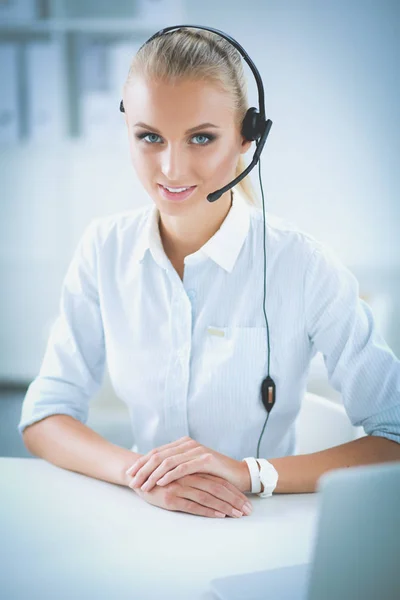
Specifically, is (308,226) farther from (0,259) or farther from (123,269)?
(123,269)

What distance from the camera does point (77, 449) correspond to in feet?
3.99

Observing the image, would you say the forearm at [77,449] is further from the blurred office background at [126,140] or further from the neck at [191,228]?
the blurred office background at [126,140]

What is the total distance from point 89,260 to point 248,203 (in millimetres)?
388

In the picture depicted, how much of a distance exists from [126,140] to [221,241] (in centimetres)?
216

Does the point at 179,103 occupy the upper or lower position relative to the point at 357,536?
upper

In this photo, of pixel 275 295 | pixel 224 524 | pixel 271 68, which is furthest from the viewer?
pixel 271 68

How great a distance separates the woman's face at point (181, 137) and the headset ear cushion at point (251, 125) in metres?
0.02

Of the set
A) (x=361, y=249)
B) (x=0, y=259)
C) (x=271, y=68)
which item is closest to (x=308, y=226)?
(x=361, y=249)

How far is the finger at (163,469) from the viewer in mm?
1064

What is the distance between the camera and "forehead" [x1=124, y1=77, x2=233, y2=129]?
1.17 m

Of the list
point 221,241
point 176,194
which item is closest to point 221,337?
point 221,241

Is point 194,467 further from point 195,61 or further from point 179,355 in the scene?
point 195,61

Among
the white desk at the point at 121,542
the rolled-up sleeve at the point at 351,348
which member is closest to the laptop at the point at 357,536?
the white desk at the point at 121,542

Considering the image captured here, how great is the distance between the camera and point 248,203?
1507 millimetres
